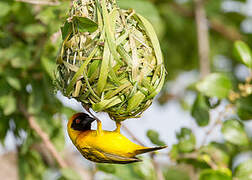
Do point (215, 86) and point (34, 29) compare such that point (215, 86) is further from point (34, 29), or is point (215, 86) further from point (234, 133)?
point (34, 29)

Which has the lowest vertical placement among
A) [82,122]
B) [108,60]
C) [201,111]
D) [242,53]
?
[201,111]

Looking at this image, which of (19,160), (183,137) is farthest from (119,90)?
(19,160)

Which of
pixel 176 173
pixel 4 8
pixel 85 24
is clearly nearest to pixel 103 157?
pixel 85 24

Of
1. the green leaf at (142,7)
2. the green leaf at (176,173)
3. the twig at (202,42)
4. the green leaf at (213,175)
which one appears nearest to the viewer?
the green leaf at (213,175)

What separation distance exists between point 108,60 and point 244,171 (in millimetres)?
1251

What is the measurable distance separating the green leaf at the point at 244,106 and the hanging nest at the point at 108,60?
35.0 inches

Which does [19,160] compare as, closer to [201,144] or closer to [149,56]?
[201,144]

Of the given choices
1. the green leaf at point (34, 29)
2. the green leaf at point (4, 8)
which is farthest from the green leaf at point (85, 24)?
the green leaf at point (4, 8)

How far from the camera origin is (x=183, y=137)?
254 cm

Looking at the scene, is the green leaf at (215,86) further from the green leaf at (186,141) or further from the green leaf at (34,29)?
the green leaf at (34,29)

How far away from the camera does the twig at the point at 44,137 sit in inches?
102

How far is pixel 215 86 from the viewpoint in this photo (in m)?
2.47

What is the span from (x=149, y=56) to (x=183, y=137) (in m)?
0.94

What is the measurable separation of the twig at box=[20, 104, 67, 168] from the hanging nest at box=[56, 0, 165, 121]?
34.9 inches
